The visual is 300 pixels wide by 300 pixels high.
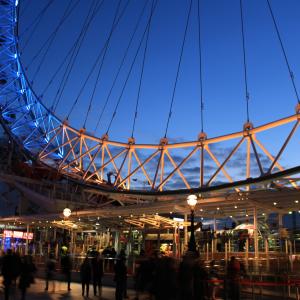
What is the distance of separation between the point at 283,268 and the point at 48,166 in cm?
3461

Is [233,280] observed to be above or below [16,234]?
below

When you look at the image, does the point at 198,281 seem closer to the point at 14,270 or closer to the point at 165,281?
the point at 165,281

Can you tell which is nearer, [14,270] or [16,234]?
[14,270]

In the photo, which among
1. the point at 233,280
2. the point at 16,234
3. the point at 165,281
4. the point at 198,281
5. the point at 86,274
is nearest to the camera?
the point at 165,281

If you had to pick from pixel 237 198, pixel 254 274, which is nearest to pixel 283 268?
pixel 254 274

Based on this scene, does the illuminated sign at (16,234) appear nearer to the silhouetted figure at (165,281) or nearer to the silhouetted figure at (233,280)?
the silhouetted figure at (233,280)

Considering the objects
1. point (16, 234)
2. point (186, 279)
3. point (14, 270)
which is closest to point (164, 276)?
point (186, 279)

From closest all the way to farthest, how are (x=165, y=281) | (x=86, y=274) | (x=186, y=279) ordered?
1. (x=165, y=281)
2. (x=186, y=279)
3. (x=86, y=274)

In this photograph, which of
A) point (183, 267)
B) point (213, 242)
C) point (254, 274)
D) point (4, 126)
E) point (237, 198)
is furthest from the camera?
point (4, 126)

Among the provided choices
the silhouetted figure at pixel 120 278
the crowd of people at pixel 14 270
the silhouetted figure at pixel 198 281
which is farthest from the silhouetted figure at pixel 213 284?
the crowd of people at pixel 14 270

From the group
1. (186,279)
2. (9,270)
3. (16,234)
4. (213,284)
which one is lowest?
(213,284)

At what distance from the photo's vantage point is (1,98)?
183 feet

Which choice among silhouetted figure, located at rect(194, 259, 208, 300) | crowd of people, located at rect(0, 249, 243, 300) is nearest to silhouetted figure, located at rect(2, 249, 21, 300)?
crowd of people, located at rect(0, 249, 243, 300)

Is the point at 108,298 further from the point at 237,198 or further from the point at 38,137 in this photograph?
the point at 38,137
